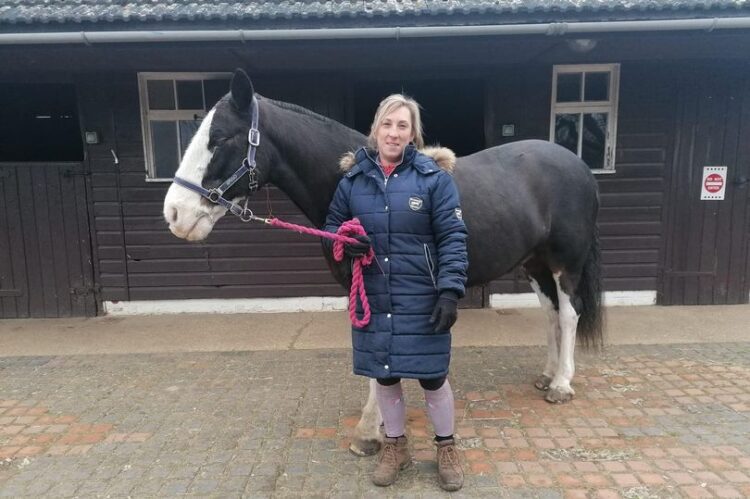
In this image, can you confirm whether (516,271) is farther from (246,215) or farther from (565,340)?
(246,215)

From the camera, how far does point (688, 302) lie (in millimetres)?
5523

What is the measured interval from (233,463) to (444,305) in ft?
4.98

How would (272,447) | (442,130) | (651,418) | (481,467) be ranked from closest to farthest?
(481,467), (272,447), (651,418), (442,130)

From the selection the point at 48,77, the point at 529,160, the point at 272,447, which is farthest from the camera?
the point at 48,77

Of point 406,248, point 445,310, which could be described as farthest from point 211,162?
point 445,310

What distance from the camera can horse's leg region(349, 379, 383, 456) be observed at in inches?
108

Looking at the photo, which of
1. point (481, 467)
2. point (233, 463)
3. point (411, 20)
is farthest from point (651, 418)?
point (411, 20)

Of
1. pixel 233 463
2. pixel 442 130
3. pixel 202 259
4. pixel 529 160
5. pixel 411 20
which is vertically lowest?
pixel 233 463

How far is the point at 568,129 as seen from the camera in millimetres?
5414

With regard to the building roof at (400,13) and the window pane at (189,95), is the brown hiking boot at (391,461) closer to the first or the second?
the building roof at (400,13)

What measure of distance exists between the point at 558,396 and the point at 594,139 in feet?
10.8

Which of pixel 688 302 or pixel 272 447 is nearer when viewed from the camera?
pixel 272 447

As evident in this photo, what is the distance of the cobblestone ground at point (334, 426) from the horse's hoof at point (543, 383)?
0.20 meters

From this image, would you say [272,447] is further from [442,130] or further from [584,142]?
[442,130]
